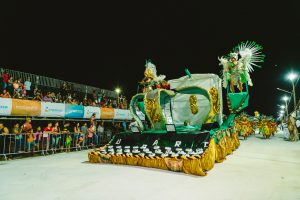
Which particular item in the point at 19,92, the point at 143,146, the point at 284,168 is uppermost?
the point at 19,92

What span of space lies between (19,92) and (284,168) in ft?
41.3

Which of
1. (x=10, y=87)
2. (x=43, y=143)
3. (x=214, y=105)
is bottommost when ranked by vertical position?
(x=43, y=143)

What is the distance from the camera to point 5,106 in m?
10.3

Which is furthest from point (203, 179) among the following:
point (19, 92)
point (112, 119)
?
point (112, 119)

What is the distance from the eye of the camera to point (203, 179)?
635 cm

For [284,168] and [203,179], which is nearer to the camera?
[203,179]

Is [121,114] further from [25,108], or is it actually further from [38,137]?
[25,108]

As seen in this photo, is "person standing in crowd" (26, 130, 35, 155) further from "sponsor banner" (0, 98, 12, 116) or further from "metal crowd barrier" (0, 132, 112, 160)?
"sponsor banner" (0, 98, 12, 116)

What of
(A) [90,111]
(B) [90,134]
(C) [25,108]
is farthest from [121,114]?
(C) [25,108]

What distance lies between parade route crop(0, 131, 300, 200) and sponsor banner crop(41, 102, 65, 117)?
13.9 ft

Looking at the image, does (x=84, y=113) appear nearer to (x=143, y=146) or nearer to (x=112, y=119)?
(x=112, y=119)

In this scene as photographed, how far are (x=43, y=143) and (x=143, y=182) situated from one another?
753cm

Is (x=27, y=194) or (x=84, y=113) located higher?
(x=84, y=113)

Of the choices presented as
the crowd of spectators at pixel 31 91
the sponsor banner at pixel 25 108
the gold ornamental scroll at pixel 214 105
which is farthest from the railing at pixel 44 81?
the gold ornamental scroll at pixel 214 105
